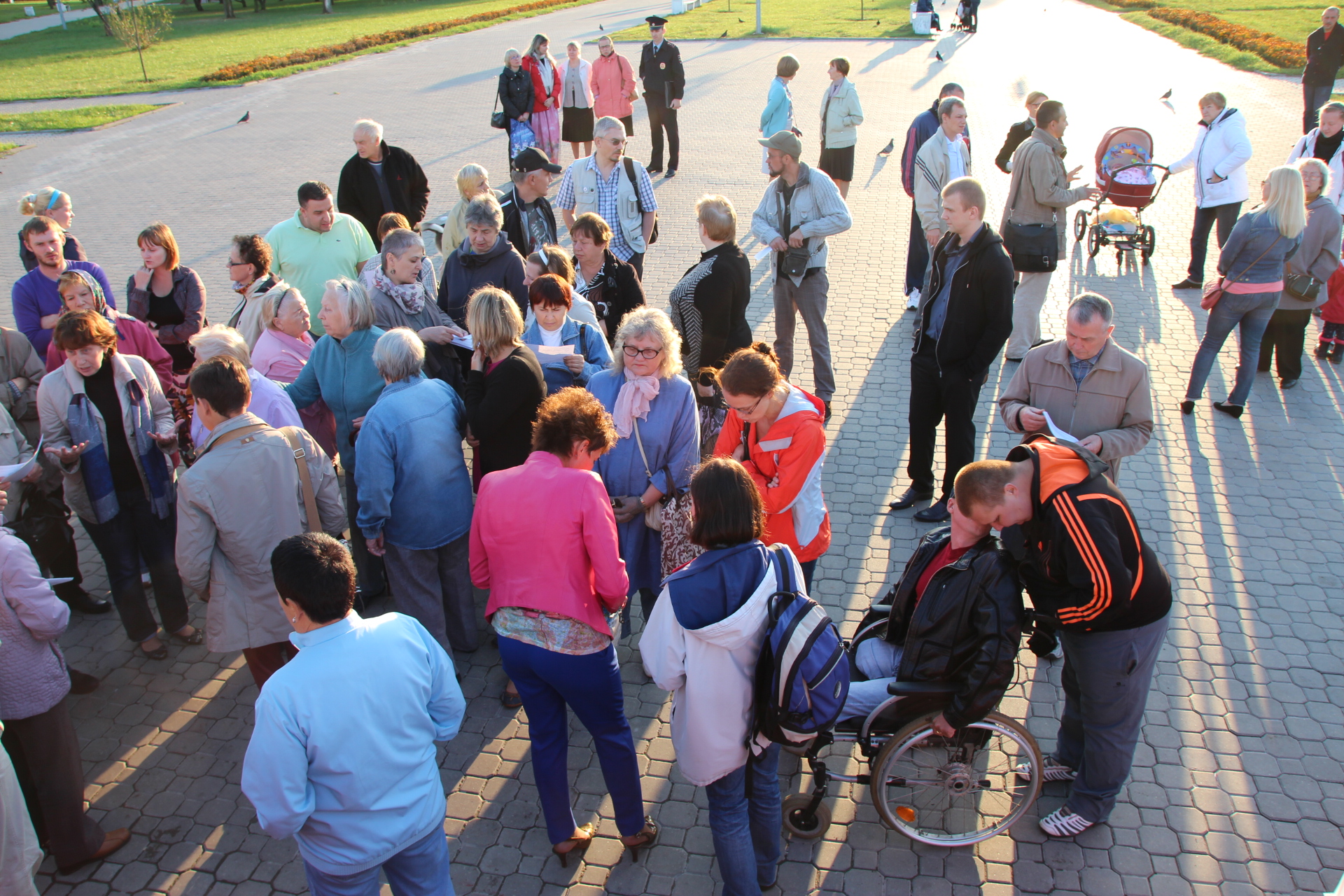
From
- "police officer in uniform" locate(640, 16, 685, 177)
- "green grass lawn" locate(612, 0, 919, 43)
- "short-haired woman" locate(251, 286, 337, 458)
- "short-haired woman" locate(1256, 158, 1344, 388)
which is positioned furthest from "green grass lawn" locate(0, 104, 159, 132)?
"short-haired woman" locate(1256, 158, 1344, 388)

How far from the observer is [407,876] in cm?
293

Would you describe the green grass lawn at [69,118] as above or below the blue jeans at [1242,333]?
above

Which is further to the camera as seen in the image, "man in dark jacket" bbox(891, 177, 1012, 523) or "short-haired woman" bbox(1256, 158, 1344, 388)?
"short-haired woman" bbox(1256, 158, 1344, 388)

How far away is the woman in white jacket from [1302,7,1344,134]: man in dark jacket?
25.9 feet

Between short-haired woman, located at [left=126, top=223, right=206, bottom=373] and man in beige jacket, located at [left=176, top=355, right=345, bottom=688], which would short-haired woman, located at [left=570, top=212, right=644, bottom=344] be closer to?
man in beige jacket, located at [left=176, top=355, right=345, bottom=688]

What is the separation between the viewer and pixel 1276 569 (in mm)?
5258

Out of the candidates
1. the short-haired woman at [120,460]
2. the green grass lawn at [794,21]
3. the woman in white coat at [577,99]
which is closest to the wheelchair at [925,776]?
the short-haired woman at [120,460]

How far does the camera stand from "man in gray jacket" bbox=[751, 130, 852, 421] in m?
6.63

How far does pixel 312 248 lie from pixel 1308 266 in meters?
7.85

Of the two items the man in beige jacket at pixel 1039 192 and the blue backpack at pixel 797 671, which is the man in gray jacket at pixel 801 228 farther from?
the blue backpack at pixel 797 671

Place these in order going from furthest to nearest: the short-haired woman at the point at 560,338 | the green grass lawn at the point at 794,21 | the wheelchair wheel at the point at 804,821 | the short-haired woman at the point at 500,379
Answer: the green grass lawn at the point at 794,21 → the short-haired woman at the point at 560,338 → the short-haired woman at the point at 500,379 → the wheelchair wheel at the point at 804,821

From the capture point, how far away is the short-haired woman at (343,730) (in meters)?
2.51

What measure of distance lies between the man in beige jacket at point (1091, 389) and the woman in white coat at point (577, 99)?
10.4 metres

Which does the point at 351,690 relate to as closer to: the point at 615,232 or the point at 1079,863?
the point at 1079,863
